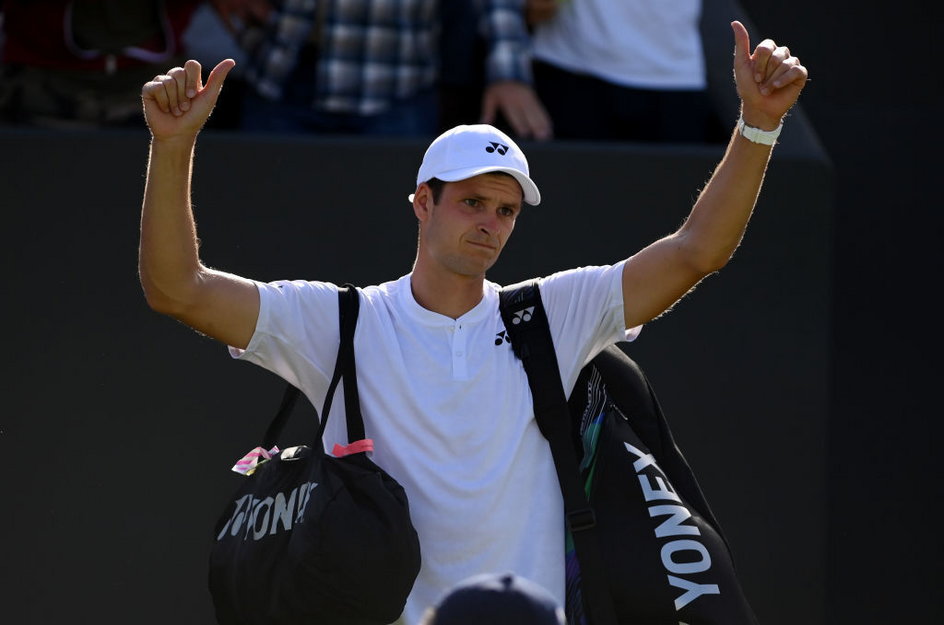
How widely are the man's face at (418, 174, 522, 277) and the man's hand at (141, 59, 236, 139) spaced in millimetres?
595

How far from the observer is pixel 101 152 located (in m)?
4.82

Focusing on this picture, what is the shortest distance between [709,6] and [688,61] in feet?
2.73

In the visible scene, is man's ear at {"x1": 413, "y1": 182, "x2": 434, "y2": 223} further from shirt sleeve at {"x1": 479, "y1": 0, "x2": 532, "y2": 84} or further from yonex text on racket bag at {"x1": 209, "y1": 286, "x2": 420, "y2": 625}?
shirt sleeve at {"x1": 479, "y1": 0, "x2": 532, "y2": 84}

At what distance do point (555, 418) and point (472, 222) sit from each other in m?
0.49

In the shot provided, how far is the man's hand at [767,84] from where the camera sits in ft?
10.2

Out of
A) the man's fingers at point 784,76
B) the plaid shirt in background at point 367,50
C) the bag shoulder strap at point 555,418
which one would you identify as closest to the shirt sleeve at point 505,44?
the plaid shirt in background at point 367,50

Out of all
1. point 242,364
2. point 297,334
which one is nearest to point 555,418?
point 297,334

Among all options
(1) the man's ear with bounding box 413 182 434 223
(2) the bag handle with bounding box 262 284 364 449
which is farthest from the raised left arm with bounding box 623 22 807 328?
(2) the bag handle with bounding box 262 284 364 449

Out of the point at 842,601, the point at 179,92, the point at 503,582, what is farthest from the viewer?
the point at 842,601

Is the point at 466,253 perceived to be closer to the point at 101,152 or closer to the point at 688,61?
the point at 101,152

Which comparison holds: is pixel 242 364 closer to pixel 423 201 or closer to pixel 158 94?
pixel 423 201

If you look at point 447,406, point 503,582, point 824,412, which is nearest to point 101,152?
point 447,406

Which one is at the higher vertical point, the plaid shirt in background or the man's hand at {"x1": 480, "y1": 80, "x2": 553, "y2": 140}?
the plaid shirt in background

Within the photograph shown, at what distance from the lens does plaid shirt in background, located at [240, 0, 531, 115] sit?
5180 mm
